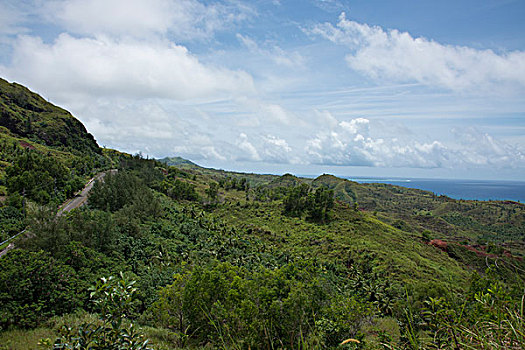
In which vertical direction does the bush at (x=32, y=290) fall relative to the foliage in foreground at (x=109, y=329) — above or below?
below

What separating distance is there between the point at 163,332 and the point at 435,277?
60.2m

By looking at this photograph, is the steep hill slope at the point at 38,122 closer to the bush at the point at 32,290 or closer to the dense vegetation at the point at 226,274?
the dense vegetation at the point at 226,274

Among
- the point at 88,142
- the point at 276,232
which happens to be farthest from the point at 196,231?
the point at 88,142

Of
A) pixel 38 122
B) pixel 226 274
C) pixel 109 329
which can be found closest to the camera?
pixel 109 329

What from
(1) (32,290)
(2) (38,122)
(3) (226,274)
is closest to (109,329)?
(1) (32,290)

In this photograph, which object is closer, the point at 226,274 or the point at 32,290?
the point at 32,290

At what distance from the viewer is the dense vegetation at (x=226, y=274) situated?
11.7ft

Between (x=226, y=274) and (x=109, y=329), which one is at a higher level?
(x=109, y=329)

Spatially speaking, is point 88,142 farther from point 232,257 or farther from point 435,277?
point 435,277

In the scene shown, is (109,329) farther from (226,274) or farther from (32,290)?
(226,274)

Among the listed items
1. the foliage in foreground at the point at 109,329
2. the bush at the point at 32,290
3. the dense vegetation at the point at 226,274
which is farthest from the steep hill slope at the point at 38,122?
the foliage in foreground at the point at 109,329

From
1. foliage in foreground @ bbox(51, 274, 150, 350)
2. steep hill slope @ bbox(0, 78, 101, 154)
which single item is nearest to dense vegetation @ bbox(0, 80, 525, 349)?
foliage in foreground @ bbox(51, 274, 150, 350)

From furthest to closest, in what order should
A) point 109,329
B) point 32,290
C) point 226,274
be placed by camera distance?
point 226,274 → point 32,290 → point 109,329

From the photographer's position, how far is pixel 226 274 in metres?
21.0
